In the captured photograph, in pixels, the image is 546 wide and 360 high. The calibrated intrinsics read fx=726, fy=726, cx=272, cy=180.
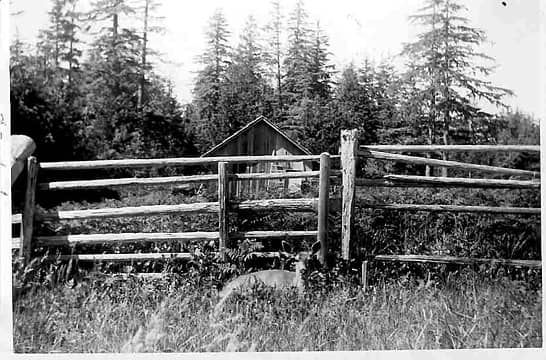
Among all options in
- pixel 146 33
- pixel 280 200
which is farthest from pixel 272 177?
pixel 146 33

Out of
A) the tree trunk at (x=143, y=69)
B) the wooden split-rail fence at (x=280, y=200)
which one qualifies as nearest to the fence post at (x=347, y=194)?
the wooden split-rail fence at (x=280, y=200)

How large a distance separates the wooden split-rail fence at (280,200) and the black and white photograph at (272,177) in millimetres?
10

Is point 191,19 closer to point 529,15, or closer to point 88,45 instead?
point 88,45

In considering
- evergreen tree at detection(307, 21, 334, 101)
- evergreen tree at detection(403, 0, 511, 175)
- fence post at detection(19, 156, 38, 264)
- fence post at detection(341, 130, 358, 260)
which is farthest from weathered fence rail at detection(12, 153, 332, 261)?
evergreen tree at detection(403, 0, 511, 175)

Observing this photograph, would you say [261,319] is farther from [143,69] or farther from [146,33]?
[146,33]

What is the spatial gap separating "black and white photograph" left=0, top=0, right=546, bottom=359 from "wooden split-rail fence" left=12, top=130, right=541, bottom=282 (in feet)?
0.03

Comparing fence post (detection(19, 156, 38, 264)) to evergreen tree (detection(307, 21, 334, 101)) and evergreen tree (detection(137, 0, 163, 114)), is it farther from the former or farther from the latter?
evergreen tree (detection(307, 21, 334, 101))

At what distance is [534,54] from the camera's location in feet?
12.6

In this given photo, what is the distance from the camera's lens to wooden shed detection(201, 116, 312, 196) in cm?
380

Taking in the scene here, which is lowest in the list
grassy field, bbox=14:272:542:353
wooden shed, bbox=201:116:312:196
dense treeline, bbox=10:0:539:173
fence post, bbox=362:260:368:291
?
grassy field, bbox=14:272:542:353

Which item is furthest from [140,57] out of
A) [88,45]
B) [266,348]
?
[266,348]

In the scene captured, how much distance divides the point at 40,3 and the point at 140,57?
0.56 m

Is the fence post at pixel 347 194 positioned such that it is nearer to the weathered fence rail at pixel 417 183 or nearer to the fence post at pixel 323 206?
the weathered fence rail at pixel 417 183

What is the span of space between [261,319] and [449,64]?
166 cm
